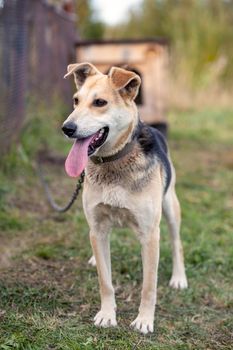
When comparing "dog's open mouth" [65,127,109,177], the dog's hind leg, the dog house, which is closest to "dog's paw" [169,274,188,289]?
the dog's hind leg

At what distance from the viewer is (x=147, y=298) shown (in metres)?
3.40

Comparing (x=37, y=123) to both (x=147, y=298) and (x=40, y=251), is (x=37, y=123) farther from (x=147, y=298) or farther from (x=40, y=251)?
(x=147, y=298)

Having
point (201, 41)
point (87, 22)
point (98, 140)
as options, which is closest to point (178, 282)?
point (98, 140)

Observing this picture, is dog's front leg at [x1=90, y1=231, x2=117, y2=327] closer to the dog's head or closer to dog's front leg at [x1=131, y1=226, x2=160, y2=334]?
dog's front leg at [x1=131, y1=226, x2=160, y2=334]

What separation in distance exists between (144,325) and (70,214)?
2335 millimetres

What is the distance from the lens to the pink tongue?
3.11m

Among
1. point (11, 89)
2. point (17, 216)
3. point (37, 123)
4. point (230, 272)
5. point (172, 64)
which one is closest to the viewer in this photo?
point (230, 272)

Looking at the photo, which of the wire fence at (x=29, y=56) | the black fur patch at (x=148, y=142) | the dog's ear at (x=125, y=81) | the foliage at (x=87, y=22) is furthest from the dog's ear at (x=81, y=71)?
the foliage at (x=87, y=22)

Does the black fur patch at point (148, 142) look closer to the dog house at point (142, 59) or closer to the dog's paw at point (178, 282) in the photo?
the dog's paw at point (178, 282)

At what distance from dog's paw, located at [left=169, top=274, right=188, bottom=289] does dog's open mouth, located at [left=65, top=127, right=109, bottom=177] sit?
1469 mm

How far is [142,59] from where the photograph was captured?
32.3 ft

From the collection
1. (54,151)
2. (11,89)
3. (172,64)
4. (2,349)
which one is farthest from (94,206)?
(172,64)

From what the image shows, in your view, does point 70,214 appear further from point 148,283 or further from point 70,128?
point 70,128

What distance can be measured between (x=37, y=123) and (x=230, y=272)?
438 centimetres
